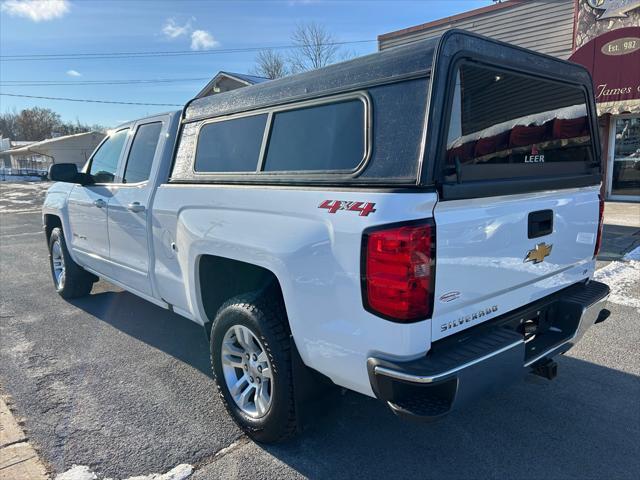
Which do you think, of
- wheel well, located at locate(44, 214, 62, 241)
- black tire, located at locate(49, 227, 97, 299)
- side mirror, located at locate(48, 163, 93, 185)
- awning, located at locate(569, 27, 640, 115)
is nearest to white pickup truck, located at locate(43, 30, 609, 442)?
side mirror, located at locate(48, 163, 93, 185)

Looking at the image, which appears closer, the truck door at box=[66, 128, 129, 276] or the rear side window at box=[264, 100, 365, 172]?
the rear side window at box=[264, 100, 365, 172]

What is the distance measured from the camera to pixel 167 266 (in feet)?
11.7

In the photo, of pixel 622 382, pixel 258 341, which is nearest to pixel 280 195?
pixel 258 341

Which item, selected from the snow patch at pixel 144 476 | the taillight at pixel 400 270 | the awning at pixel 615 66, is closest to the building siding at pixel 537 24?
the awning at pixel 615 66

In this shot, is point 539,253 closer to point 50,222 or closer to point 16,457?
point 16,457

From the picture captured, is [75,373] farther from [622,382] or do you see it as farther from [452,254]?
[622,382]

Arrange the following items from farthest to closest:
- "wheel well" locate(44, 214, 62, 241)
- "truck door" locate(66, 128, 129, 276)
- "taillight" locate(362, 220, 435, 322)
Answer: "wheel well" locate(44, 214, 62, 241), "truck door" locate(66, 128, 129, 276), "taillight" locate(362, 220, 435, 322)

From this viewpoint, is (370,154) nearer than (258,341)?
Yes

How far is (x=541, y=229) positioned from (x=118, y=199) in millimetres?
3275

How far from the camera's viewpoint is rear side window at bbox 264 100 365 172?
2.39 m

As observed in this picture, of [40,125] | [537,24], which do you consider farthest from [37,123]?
[537,24]

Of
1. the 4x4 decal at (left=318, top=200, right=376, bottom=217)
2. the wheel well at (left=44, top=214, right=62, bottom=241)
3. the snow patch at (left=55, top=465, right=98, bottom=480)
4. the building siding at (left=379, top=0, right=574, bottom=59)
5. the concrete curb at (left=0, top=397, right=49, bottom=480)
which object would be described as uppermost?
the building siding at (left=379, top=0, right=574, bottom=59)

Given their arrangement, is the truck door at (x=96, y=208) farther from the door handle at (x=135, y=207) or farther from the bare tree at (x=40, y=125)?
the bare tree at (x=40, y=125)

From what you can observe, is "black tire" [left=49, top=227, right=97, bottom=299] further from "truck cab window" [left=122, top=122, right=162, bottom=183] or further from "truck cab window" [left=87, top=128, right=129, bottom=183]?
"truck cab window" [left=122, top=122, right=162, bottom=183]
